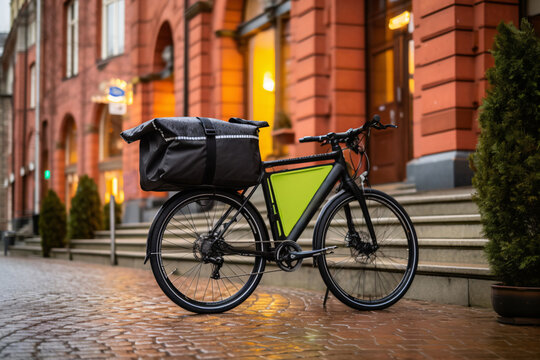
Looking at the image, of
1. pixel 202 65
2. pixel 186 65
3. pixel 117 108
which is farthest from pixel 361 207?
pixel 117 108

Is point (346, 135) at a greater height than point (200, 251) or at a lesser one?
greater

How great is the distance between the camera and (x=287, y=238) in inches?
194

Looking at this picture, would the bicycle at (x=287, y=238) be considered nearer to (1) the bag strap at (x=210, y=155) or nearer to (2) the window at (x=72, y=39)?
(1) the bag strap at (x=210, y=155)

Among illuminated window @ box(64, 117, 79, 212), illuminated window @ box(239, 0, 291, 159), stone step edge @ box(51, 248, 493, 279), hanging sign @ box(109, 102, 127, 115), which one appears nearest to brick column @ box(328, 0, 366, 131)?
illuminated window @ box(239, 0, 291, 159)

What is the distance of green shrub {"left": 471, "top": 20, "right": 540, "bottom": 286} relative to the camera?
14.0 ft

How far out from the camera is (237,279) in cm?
493

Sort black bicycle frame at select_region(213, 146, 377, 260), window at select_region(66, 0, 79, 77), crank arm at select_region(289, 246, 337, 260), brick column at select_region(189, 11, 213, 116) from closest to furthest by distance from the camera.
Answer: crank arm at select_region(289, 246, 337, 260) → black bicycle frame at select_region(213, 146, 377, 260) → brick column at select_region(189, 11, 213, 116) → window at select_region(66, 0, 79, 77)

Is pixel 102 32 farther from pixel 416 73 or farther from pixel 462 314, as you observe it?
pixel 462 314

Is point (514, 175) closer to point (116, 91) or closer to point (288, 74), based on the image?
point (288, 74)

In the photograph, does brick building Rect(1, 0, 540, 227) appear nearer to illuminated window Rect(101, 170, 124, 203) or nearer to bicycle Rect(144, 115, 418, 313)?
illuminated window Rect(101, 170, 124, 203)

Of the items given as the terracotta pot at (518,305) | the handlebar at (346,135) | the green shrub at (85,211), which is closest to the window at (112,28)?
the green shrub at (85,211)

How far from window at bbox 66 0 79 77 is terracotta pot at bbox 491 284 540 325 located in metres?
25.1

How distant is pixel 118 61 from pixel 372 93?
12379mm

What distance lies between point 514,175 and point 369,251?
1.19 metres
